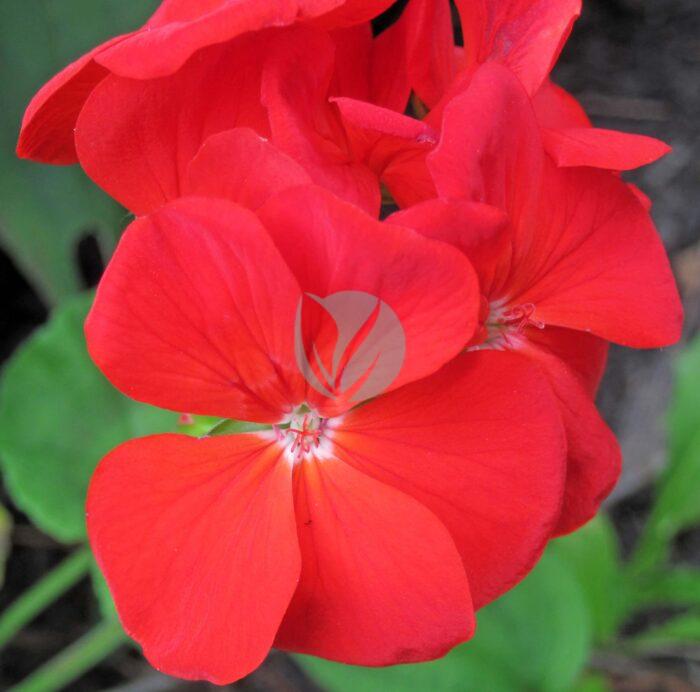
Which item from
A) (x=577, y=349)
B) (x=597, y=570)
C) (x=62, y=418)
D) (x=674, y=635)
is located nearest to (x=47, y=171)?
(x=62, y=418)

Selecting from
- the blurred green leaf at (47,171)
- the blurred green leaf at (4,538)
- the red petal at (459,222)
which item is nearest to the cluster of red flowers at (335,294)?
the red petal at (459,222)

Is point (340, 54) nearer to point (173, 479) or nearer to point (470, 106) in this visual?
point (470, 106)

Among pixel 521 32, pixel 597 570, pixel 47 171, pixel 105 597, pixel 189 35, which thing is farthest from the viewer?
pixel 597 570

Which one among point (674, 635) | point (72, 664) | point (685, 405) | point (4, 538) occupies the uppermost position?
point (4, 538)

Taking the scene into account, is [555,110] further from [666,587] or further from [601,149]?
[666,587]

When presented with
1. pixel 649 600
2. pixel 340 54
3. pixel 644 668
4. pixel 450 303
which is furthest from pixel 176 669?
pixel 644 668

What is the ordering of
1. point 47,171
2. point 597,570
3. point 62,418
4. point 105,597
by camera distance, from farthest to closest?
point 597,570 → point 47,171 → point 62,418 → point 105,597
